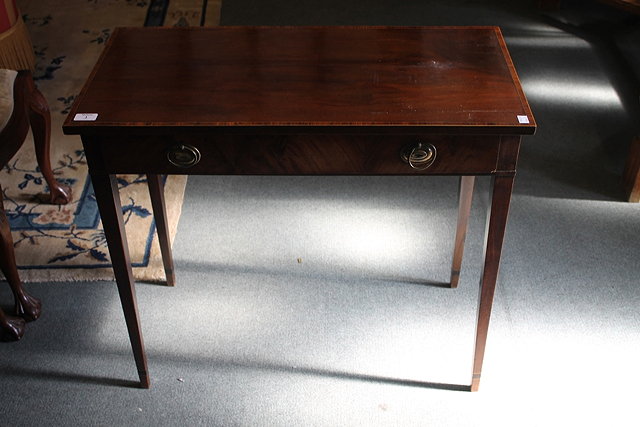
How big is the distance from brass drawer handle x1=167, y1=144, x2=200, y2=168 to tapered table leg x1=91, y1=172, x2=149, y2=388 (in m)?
0.12

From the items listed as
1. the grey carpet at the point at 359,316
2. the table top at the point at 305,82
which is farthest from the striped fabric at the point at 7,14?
the table top at the point at 305,82

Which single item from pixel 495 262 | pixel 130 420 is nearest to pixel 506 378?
pixel 495 262

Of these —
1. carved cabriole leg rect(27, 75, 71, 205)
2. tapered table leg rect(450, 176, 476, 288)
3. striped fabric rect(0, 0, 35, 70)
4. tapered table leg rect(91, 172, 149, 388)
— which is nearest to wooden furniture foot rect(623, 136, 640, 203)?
tapered table leg rect(450, 176, 476, 288)

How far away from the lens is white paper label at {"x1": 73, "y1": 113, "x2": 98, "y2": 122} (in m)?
1.27

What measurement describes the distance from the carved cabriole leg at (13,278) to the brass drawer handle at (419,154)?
36.9 inches

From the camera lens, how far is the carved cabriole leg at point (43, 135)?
1.99m

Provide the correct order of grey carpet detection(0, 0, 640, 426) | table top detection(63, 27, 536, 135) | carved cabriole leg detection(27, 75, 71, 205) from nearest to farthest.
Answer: table top detection(63, 27, 536, 135), grey carpet detection(0, 0, 640, 426), carved cabriole leg detection(27, 75, 71, 205)

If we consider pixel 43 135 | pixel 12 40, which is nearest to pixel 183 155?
pixel 43 135

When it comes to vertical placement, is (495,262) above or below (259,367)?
above

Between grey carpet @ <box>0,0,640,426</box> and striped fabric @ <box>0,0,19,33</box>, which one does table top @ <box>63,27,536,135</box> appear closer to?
grey carpet @ <box>0,0,640,426</box>

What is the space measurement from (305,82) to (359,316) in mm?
691

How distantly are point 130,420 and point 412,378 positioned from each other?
64cm

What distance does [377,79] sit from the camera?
4.61ft

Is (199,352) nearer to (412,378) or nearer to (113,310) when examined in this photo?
(113,310)
